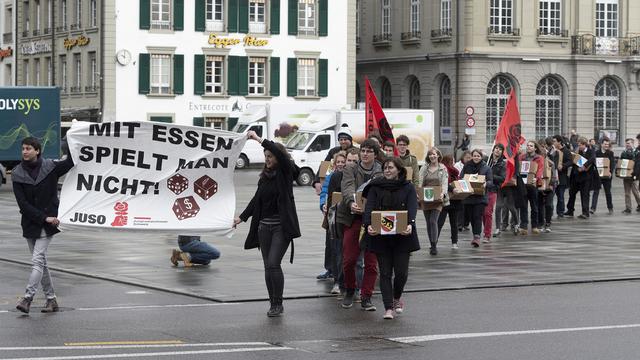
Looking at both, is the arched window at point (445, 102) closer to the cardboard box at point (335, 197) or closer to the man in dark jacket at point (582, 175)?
the man in dark jacket at point (582, 175)

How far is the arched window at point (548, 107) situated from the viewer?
7156cm

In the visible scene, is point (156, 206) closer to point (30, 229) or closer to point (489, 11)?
point (30, 229)

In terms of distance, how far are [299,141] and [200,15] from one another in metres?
16.6

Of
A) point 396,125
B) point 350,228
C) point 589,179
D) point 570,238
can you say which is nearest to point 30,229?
point 350,228

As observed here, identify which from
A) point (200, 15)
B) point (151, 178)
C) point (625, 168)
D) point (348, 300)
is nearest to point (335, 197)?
point (348, 300)

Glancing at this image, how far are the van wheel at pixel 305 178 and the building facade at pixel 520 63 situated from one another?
1732cm

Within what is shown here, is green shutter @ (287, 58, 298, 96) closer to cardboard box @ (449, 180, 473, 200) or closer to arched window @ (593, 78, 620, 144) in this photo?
arched window @ (593, 78, 620, 144)

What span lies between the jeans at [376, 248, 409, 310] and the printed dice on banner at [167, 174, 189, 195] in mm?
3935

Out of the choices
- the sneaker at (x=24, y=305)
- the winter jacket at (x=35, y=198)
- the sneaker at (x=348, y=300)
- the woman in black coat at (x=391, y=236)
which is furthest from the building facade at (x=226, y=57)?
the sneaker at (x=24, y=305)

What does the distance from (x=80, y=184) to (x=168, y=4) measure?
49.6m

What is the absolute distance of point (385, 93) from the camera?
75438 mm

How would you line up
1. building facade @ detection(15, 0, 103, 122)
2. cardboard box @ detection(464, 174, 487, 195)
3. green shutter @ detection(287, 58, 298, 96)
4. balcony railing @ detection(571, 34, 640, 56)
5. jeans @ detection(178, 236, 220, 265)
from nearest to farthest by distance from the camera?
jeans @ detection(178, 236, 220, 265)
cardboard box @ detection(464, 174, 487, 195)
building facade @ detection(15, 0, 103, 122)
green shutter @ detection(287, 58, 298, 96)
balcony railing @ detection(571, 34, 640, 56)

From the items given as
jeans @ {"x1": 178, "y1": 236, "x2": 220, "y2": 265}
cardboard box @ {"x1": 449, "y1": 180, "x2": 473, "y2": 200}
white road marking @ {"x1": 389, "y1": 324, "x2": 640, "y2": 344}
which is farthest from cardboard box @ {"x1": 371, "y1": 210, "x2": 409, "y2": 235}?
cardboard box @ {"x1": 449, "y1": 180, "x2": 473, "y2": 200}

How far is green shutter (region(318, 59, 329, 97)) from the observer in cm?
7038
